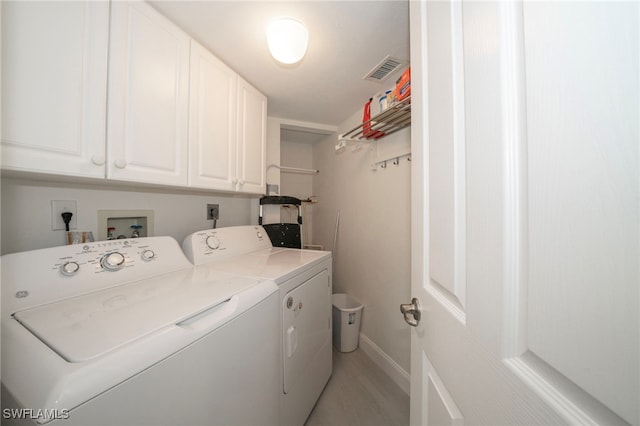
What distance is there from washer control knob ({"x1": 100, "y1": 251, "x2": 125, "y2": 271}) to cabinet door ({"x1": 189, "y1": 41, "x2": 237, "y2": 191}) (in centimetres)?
52

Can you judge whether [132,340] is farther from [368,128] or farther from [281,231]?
[368,128]

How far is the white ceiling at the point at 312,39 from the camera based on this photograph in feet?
3.65

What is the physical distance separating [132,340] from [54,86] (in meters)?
0.99

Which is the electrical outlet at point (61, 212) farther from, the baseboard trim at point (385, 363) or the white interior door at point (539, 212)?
the baseboard trim at point (385, 363)

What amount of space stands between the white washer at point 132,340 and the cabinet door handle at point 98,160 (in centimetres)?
36

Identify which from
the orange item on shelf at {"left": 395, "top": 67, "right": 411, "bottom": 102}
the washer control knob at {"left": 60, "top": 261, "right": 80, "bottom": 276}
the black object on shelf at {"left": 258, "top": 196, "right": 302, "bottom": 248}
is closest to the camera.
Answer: the washer control knob at {"left": 60, "top": 261, "right": 80, "bottom": 276}

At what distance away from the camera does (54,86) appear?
792 mm

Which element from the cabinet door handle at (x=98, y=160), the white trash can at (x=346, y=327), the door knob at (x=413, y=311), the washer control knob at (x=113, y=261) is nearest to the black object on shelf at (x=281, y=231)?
the white trash can at (x=346, y=327)

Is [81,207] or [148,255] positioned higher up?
[81,207]

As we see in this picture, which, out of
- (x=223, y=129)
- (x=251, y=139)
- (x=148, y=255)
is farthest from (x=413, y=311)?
(x=251, y=139)

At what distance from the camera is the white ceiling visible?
1.11 m

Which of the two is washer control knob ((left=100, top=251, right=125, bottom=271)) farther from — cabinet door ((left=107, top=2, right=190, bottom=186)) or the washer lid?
cabinet door ((left=107, top=2, right=190, bottom=186))

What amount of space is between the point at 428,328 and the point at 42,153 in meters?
1.46

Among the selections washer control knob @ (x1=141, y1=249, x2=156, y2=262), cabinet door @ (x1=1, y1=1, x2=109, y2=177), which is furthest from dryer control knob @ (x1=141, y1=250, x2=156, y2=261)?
cabinet door @ (x1=1, y1=1, x2=109, y2=177)
